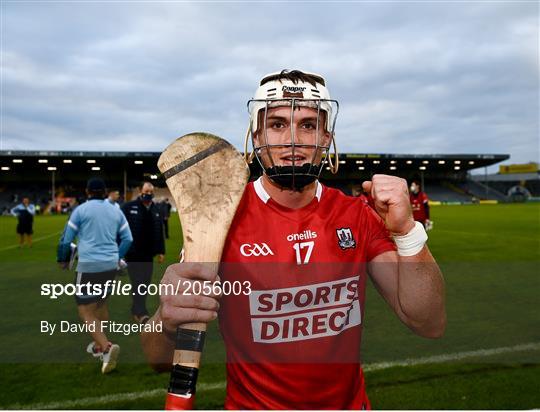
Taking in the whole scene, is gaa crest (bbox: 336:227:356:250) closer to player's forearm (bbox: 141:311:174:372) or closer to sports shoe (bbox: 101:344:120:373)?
player's forearm (bbox: 141:311:174:372)

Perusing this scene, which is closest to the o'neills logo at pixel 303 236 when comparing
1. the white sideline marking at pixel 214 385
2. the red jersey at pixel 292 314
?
the red jersey at pixel 292 314

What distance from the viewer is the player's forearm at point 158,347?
6.17 feet

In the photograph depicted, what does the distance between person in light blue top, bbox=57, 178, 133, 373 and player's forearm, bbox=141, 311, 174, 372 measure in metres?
3.76

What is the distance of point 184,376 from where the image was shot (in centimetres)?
169

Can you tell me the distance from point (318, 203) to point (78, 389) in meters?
3.73

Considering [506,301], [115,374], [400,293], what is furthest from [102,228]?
[506,301]

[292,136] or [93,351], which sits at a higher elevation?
[292,136]

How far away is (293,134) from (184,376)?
49.3 inches

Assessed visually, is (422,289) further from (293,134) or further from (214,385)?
(214,385)

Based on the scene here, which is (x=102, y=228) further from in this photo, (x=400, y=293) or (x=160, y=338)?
(x=400, y=293)

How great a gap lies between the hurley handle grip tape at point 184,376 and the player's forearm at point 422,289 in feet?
3.45

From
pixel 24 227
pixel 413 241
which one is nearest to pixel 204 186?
pixel 413 241

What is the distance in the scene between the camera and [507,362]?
15.6 feet

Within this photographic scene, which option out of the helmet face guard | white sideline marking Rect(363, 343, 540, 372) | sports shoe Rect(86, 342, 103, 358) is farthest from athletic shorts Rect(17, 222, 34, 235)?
the helmet face guard
